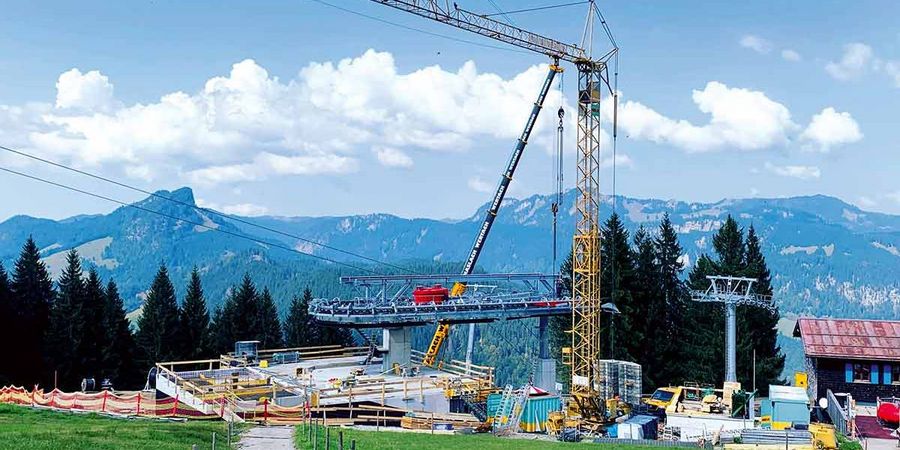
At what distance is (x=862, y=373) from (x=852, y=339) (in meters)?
2.17

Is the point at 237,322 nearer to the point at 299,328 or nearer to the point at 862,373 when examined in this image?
the point at 299,328

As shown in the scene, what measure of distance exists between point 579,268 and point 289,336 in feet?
161

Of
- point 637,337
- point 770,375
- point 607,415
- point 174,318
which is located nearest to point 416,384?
point 607,415

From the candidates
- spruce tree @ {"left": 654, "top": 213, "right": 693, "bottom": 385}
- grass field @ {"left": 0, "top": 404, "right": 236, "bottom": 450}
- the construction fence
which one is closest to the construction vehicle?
spruce tree @ {"left": 654, "top": 213, "right": 693, "bottom": 385}

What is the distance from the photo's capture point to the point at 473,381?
5350 centimetres

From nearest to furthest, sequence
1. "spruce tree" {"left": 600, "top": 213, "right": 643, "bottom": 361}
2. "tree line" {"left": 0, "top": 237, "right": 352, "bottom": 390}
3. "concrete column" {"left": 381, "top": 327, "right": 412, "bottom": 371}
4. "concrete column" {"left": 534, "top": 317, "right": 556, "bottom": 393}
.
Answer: "concrete column" {"left": 381, "top": 327, "right": 412, "bottom": 371} → "concrete column" {"left": 534, "top": 317, "right": 556, "bottom": 393} → "spruce tree" {"left": 600, "top": 213, "right": 643, "bottom": 361} → "tree line" {"left": 0, "top": 237, "right": 352, "bottom": 390}

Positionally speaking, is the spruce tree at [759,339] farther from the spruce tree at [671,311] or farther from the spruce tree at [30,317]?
the spruce tree at [30,317]

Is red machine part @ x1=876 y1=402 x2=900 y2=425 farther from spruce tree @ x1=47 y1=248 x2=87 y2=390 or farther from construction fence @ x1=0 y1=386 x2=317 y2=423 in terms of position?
spruce tree @ x1=47 y1=248 x2=87 y2=390

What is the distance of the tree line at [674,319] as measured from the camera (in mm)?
69125

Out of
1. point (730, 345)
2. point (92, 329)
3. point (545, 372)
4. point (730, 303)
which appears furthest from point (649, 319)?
point (92, 329)

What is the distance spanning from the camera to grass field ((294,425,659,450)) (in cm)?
3169

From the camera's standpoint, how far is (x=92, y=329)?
73438 mm

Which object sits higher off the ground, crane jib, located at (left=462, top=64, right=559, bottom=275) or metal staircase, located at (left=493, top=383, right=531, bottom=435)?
crane jib, located at (left=462, top=64, right=559, bottom=275)

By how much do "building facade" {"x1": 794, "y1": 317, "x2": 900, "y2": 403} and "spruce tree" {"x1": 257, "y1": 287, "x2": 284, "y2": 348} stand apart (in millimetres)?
59104
